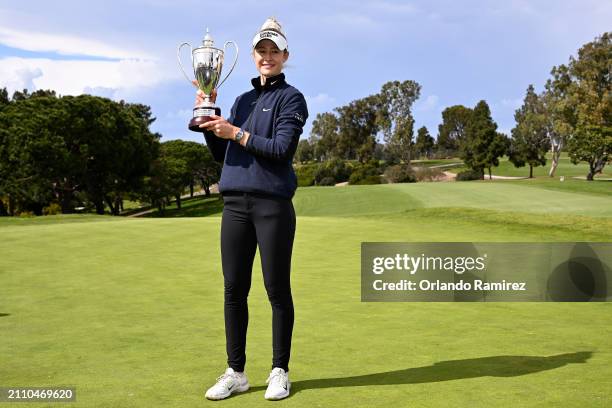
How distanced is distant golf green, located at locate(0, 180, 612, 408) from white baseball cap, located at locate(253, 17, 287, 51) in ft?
8.83

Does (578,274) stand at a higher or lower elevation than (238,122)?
lower

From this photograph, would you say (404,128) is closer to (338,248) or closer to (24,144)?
(24,144)

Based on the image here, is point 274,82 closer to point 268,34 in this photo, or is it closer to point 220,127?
point 268,34

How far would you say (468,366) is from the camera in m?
5.71

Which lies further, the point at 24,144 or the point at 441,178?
the point at 441,178

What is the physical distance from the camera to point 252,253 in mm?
5285

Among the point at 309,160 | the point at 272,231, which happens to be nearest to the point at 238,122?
the point at 272,231

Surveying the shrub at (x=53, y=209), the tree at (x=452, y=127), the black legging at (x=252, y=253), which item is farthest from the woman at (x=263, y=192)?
the tree at (x=452, y=127)

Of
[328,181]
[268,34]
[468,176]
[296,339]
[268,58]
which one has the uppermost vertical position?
[268,34]

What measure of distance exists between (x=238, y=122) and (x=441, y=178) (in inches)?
3495

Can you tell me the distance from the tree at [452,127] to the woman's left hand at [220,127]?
145 m

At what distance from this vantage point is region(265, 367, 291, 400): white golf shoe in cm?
468

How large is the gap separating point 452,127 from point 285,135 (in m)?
149

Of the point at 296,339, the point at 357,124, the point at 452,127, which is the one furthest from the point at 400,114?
the point at 296,339
